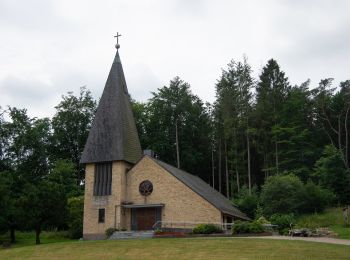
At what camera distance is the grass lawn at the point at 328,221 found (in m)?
31.5

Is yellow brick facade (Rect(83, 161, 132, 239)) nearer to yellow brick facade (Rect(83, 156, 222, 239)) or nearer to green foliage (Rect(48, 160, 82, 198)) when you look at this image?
yellow brick facade (Rect(83, 156, 222, 239))

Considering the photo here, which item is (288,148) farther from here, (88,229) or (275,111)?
(88,229)

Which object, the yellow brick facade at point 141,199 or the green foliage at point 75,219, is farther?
the green foliage at point 75,219

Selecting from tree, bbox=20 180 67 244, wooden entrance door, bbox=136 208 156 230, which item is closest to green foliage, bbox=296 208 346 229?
wooden entrance door, bbox=136 208 156 230

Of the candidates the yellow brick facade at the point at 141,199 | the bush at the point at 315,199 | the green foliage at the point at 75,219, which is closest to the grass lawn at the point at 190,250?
the yellow brick facade at the point at 141,199

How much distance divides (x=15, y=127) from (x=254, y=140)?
30.0m

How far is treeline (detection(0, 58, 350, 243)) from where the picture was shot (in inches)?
1949

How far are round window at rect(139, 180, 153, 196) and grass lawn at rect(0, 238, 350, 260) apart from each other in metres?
10.3

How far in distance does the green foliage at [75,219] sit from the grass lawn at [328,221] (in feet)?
60.4

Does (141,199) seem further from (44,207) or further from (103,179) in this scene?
(44,207)

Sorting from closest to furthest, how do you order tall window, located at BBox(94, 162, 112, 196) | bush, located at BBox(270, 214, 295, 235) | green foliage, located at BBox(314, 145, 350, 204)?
bush, located at BBox(270, 214, 295, 235)
tall window, located at BBox(94, 162, 112, 196)
green foliage, located at BBox(314, 145, 350, 204)

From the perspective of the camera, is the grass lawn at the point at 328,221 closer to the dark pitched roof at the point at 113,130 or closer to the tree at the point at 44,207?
the dark pitched roof at the point at 113,130

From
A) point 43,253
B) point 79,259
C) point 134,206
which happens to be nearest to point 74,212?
point 134,206

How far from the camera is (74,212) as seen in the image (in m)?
42.6
